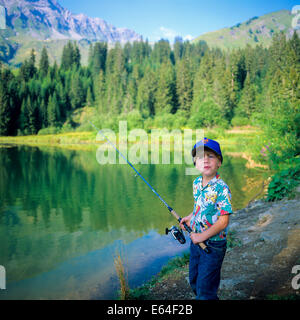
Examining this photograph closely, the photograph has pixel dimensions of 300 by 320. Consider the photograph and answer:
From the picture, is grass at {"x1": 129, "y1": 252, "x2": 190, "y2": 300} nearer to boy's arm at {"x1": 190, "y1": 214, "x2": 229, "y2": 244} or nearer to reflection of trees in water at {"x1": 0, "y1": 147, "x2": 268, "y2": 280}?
boy's arm at {"x1": 190, "y1": 214, "x2": 229, "y2": 244}

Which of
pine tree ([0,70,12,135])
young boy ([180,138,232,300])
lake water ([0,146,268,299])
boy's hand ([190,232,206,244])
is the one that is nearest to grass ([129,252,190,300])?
lake water ([0,146,268,299])

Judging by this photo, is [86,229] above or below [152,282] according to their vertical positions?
above

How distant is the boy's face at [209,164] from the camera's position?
3180 millimetres

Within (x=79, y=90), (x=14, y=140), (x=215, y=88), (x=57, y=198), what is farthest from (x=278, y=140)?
(x=79, y=90)

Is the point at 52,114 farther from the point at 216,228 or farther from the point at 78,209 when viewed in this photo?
the point at 216,228

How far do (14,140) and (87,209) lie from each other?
60410mm

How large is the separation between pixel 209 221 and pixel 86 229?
8.34 metres

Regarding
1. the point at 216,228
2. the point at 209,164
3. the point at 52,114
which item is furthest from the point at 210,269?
the point at 52,114

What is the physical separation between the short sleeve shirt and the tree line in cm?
4865

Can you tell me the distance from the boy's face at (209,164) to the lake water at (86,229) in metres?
3.81

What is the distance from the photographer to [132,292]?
17.1ft

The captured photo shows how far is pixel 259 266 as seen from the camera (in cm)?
501

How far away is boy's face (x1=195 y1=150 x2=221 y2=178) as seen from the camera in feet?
10.4

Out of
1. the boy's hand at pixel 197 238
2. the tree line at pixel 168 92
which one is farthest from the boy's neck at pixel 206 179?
the tree line at pixel 168 92
